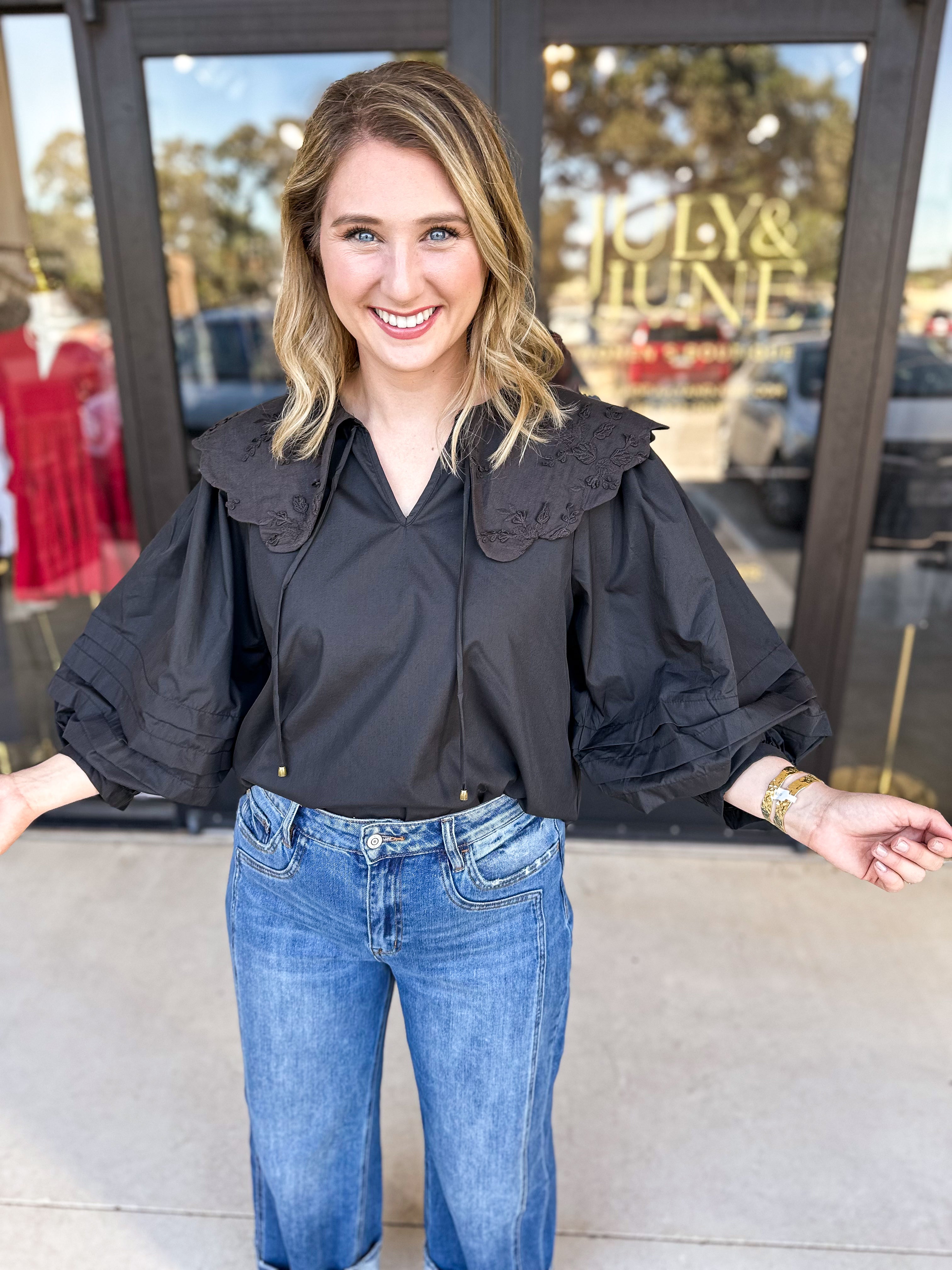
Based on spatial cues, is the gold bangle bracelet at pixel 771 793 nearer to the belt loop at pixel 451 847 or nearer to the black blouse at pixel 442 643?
the black blouse at pixel 442 643

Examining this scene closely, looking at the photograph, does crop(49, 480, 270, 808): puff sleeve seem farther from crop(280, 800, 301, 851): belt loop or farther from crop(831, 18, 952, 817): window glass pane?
crop(831, 18, 952, 817): window glass pane

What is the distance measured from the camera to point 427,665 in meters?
1.14

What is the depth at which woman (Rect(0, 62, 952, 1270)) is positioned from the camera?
1139 millimetres

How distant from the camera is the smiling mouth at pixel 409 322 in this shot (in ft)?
3.79

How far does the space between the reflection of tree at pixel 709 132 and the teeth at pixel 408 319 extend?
1.94 metres

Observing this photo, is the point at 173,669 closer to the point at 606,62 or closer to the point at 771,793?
the point at 771,793

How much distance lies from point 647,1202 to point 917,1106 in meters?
0.66

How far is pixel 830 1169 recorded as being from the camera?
196cm

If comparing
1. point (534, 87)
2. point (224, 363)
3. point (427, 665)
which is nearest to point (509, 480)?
point (427, 665)

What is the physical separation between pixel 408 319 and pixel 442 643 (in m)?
0.38

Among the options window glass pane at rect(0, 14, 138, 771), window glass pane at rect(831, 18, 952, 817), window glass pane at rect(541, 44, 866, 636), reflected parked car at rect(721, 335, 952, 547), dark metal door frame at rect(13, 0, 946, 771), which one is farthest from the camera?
window glass pane at rect(0, 14, 138, 771)

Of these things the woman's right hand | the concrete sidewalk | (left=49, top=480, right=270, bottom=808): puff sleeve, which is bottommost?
the concrete sidewalk

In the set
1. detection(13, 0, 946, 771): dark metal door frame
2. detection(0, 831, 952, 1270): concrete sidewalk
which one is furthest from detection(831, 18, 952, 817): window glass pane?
detection(0, 831, 952, 1270): concrete sidewalk

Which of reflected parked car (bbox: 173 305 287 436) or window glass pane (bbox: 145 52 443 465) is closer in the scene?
window glass pane (bbox: 145 52 443 465)
